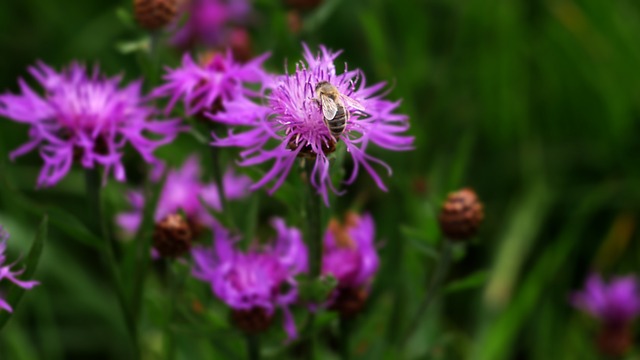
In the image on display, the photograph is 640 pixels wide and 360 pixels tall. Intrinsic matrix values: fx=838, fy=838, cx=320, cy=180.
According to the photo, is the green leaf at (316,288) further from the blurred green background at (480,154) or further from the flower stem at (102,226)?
the blurred green background at (480,154)

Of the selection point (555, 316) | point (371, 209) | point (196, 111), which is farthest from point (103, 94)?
point (555, 316)

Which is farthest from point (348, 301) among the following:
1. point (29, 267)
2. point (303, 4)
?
point (303, 4)

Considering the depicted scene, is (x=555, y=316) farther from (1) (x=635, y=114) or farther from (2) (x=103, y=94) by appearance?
(2) (x=103, y=94)

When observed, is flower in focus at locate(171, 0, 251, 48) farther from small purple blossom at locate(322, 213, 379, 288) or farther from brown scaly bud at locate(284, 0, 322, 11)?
small purple blossom at locate(322, 213, 379, 288)

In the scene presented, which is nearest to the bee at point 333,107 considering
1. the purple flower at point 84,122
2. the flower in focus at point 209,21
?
the purple flower at point 84,122

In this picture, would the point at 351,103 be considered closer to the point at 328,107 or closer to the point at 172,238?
the point at 328,107

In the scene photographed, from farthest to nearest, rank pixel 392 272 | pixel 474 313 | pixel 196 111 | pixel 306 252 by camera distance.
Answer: pixel 474 313, pixel 392 272, pixel 306 252, pixel 196 111
